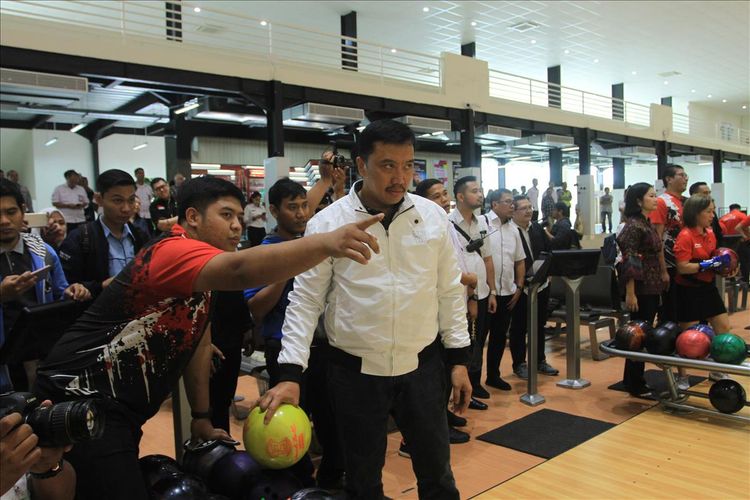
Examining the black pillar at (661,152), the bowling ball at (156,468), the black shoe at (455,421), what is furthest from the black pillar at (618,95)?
the bowling ball at (156,468)

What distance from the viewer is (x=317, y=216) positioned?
2221 millimetres

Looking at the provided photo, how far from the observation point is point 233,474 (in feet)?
7.05

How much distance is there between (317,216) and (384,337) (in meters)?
0.55

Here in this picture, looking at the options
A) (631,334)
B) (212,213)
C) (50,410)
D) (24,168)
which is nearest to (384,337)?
(212,213)

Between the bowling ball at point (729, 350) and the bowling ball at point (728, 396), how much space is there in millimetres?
228

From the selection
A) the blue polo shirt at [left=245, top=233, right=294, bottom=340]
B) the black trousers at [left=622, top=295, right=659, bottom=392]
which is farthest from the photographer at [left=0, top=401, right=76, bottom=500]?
the black trousers at [left=622, top=295, right=659, bottom=392]

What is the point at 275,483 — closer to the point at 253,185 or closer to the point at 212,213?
the point at 212,213

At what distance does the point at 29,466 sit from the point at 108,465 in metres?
0.39

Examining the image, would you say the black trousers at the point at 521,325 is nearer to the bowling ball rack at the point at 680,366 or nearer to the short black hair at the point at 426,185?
the bowling ball rack at the point at 680,366

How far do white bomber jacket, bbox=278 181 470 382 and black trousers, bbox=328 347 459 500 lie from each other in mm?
66

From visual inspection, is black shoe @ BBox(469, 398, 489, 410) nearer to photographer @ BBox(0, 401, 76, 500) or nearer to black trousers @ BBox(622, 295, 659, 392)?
black trousers @ BBox(622, 295, 659, 392)

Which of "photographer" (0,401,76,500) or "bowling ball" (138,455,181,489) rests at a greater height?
"photographer" (0,401,76,500)

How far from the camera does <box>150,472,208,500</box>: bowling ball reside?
1.95 metres

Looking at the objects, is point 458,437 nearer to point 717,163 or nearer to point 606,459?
point 606,459
